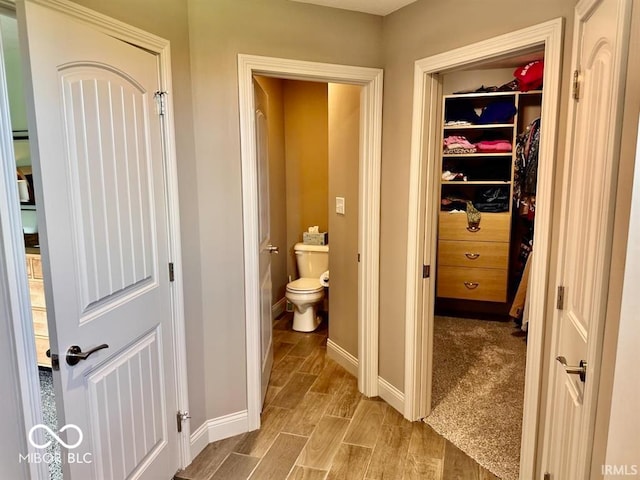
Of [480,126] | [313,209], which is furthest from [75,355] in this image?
[480,126]

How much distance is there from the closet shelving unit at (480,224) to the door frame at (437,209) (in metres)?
1.77

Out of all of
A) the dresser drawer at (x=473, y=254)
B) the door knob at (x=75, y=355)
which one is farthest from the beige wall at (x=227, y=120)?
the dresser drawer at (x=473, y=254)

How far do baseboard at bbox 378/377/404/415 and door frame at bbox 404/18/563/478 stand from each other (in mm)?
71

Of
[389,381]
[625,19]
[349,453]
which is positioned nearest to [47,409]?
[349,453]

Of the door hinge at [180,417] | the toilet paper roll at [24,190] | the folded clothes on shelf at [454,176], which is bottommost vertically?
the door hinge at [180,417]

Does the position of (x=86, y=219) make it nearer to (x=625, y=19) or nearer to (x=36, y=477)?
(x=36, y=477)

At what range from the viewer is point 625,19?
1.10 m

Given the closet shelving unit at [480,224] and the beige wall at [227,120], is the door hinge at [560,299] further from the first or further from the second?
the closet shelving unit at [480,224]

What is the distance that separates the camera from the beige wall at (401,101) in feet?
6.78

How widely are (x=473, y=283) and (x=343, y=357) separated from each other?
1.71 m

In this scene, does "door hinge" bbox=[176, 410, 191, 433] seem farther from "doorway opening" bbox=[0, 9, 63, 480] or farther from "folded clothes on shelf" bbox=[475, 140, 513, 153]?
"folded clothes on shelf" bbox=[475, 140, 513, 153]

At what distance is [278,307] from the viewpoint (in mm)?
4504

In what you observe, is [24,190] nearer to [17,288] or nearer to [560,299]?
[17,288]

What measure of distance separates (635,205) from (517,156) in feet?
10.9
